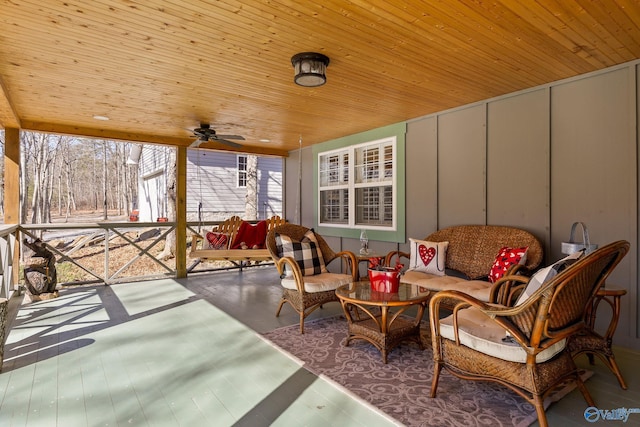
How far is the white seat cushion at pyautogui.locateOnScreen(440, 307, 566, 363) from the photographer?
187 cm

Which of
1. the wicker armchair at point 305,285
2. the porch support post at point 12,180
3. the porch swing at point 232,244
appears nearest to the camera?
the wicker armchair at point 305,285

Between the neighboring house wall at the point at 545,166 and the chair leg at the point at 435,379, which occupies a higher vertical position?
the neighboring house wall at the point at 545,166

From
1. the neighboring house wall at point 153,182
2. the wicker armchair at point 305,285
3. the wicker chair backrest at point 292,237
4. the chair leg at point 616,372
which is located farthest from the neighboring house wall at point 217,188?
the chair leg at point 616,372

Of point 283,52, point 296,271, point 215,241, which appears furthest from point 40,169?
point 283,52

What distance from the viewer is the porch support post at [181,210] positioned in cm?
615

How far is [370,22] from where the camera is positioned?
7.81 ft

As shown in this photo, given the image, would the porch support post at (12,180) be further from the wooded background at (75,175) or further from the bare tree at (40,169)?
the wooded background at (75,175)

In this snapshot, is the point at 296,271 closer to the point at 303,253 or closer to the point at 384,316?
the point at 303,253

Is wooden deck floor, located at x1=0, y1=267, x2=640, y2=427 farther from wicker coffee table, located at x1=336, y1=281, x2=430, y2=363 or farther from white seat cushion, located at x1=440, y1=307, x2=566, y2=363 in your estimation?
wicker coffee table, located at x1=336, y1=281, x2=430, y2=363

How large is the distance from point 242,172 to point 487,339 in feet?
31.1

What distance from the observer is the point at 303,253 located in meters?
4.04

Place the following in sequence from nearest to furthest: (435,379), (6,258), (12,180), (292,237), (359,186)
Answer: (435,379) → (6,258) → (292,237) → (12,180) → (359,186)

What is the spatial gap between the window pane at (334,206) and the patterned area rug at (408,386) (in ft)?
10.7

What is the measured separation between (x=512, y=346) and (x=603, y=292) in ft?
3.92
